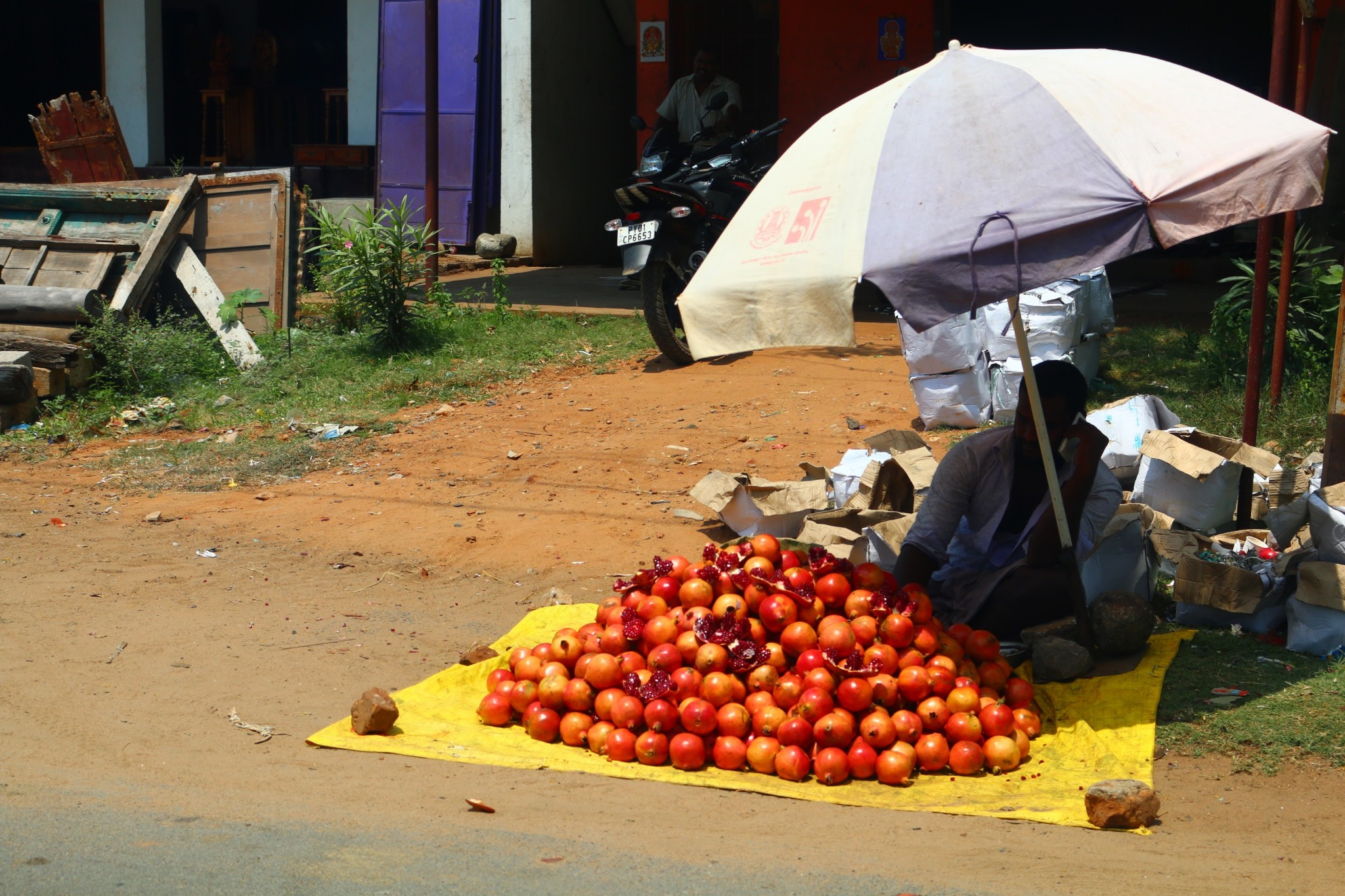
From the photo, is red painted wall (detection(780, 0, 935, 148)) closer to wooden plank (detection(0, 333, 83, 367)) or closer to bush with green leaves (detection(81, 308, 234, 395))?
bush with green leaves (detection(81, 308, 234, 395))

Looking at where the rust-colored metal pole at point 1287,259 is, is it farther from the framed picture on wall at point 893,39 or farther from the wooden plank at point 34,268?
the wooden plank at point 34,268

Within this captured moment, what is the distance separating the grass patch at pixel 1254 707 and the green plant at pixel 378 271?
20.6ft

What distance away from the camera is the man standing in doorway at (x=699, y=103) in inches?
407

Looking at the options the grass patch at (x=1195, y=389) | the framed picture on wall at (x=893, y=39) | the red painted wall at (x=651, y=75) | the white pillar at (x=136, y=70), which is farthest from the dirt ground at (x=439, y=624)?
the white pillar at (x=136, y=70)

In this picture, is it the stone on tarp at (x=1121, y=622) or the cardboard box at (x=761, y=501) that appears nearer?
the stone on tarp at (x=1121, y=622)

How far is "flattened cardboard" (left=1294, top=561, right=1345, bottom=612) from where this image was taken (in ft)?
12.7

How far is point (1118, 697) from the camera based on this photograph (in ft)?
12.1

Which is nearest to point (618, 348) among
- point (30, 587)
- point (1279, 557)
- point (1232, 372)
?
point (1232, 372)

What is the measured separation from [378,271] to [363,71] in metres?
5.80

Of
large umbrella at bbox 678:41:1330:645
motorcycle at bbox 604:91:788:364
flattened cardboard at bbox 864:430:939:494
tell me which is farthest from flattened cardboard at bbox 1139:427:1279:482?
motorcycle at bbox 604:91:788:364

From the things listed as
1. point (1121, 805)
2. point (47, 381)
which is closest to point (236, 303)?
point (47, 381)

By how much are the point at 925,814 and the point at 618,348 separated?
611 centimetres

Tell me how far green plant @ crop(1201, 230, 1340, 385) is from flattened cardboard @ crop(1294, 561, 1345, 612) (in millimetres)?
2999

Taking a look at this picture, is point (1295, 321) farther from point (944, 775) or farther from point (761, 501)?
point (944, 775)
